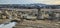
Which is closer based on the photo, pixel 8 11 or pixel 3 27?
pixel 3 27

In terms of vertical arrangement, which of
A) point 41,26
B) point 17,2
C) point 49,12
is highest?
point 17,2

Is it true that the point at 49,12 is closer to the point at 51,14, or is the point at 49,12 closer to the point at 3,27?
the point at 51,14

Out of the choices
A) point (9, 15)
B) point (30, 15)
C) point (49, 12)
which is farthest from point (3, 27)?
point (49, 12)

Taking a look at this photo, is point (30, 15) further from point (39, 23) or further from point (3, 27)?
point (3, 27)

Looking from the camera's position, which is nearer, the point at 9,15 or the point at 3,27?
the point at 3,27

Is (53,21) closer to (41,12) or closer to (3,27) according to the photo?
(41,12)

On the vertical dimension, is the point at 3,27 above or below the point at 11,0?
below

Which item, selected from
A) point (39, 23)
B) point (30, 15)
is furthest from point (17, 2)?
point (39, 23)

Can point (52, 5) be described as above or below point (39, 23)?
above
